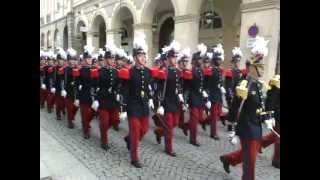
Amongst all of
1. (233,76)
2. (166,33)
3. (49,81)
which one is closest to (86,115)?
(233,76)

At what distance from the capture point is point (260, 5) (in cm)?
1199

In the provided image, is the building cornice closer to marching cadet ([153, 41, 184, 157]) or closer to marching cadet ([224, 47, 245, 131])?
marching cadet ([224, 47, 245, 131])

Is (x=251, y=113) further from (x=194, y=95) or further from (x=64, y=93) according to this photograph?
(x=64, y=93)

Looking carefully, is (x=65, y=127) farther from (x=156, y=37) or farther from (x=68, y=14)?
(x=68, y=14)

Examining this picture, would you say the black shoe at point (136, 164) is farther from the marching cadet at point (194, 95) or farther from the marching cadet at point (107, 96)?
the marching cadet at point (194, 95)

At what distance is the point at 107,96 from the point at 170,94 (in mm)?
1302

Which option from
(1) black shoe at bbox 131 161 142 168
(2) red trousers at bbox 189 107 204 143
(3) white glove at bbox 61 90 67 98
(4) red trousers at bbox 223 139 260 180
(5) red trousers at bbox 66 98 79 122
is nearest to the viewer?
(4) red trousers at bbox 223 139 260 180

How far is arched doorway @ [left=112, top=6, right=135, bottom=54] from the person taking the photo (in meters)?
23.2

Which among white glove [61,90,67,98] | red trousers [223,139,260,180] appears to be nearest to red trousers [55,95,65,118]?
white glove [61,90,67,98]

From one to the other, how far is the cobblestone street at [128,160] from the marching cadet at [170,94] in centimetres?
50

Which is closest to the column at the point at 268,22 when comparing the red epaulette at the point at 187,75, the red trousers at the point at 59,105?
the red epaulette at the point at 187,75

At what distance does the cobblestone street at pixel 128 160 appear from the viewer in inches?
227

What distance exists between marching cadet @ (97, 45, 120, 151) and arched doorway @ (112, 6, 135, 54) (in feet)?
43.3
